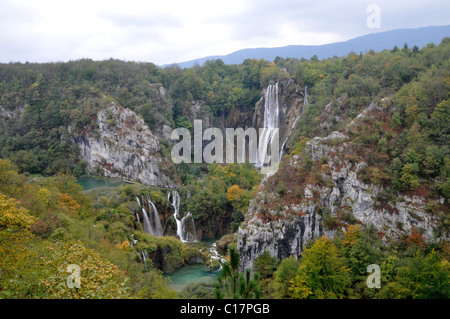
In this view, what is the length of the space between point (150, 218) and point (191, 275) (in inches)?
354

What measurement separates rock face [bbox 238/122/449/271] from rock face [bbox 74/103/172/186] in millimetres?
26135

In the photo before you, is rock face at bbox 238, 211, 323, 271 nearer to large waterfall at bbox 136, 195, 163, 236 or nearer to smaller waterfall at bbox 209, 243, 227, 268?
smaller waterfall at bbox 209, 243, 227, 268

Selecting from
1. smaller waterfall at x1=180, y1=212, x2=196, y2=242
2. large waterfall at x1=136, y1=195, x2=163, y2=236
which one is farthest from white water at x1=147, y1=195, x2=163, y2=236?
smaller waterfall at x1=180, y1=212, x2=196, y2=242

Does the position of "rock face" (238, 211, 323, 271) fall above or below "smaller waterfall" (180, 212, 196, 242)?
above

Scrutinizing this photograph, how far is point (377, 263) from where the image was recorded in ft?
55.9

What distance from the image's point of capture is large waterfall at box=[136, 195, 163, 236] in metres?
30.6

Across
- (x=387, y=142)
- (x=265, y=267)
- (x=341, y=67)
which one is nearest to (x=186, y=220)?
(x=265, y=267)

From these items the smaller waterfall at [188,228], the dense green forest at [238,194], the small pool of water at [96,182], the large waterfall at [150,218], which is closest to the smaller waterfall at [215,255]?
the dense green forest at [238,194]

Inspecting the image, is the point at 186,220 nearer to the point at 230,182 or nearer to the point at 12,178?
the point at 230,182

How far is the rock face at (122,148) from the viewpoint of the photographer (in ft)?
154

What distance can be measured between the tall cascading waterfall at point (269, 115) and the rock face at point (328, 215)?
84.8 feet

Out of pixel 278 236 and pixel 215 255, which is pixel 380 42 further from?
pixel 278 236

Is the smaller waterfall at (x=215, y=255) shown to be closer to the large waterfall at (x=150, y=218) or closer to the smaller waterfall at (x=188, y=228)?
the smaller waterfall at (x=188, y=228)

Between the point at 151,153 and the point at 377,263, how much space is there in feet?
118
